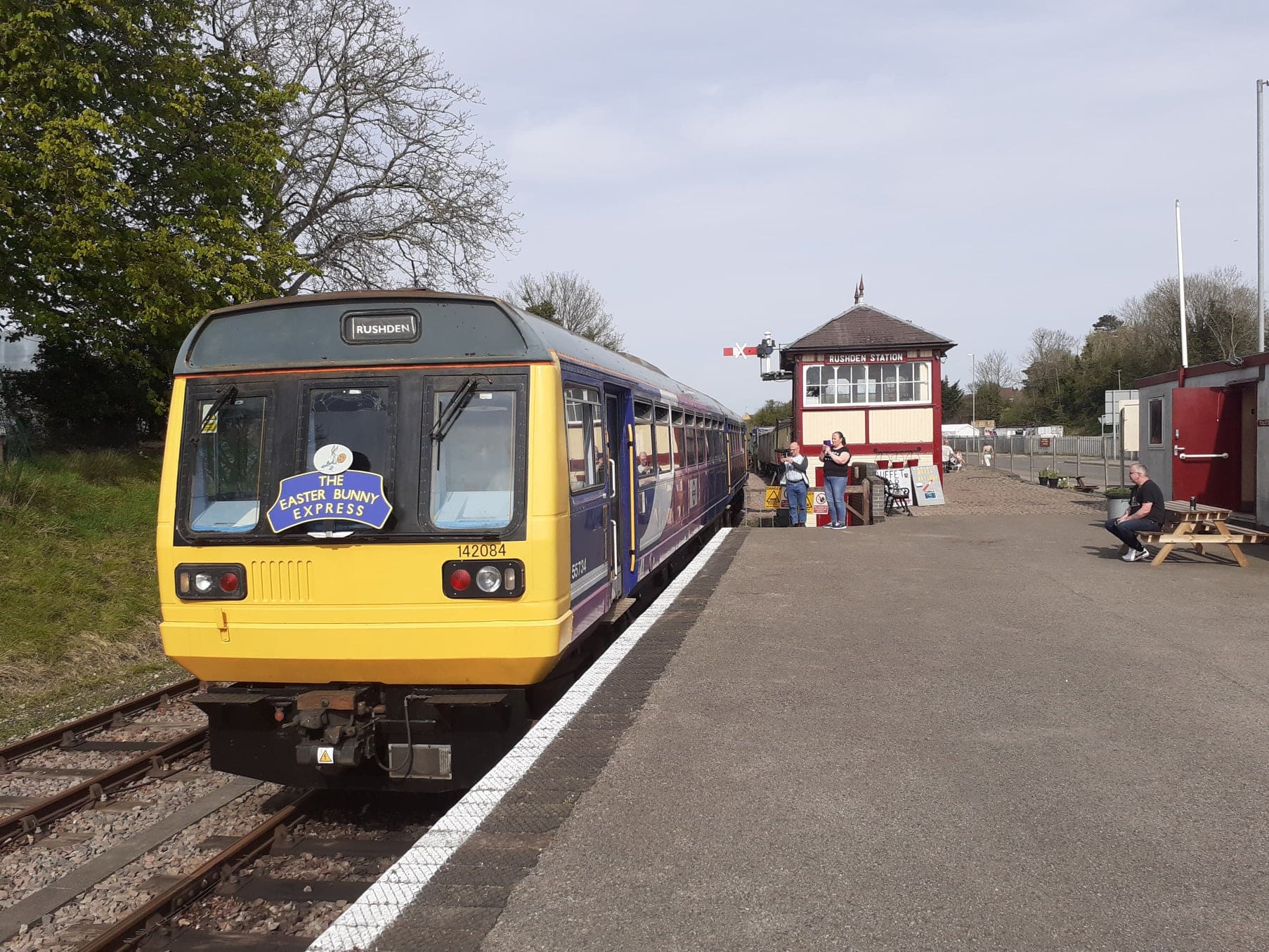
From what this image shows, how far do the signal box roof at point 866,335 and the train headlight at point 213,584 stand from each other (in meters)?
20.8

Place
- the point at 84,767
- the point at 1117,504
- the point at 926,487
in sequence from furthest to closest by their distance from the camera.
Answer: the point at 926,487 < the point at 1117,504 < the point at 84,767

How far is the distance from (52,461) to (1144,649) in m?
16.0

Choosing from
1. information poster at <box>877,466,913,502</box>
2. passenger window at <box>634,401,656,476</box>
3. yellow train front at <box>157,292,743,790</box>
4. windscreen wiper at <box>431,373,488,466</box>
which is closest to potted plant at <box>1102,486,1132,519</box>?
passenger window at <box>634,401,656,476</box>

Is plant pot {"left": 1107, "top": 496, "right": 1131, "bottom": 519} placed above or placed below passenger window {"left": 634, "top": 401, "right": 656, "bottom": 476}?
below

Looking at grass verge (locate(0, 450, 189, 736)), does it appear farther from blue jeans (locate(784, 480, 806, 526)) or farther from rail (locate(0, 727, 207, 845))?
blue jeans (locate(784, 480, 806, 526))

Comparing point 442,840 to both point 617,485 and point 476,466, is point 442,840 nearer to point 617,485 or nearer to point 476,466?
point 476,466

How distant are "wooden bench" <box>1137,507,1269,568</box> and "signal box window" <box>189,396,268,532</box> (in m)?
9.43

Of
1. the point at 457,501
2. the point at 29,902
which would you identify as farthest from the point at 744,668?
the point at 29,902

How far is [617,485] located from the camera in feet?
25.6

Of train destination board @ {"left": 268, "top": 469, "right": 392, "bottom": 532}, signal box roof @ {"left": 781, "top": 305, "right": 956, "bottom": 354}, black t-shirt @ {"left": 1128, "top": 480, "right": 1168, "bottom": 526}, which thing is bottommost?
black t-shirt @ {"left": 1128, "top": 480, "right": 1168, "bottom": 526}

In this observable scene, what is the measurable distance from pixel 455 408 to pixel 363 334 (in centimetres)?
67

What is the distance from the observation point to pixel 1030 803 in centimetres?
407

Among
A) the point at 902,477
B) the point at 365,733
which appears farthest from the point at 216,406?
the point at 902,477

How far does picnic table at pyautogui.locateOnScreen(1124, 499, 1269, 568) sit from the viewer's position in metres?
10.9
